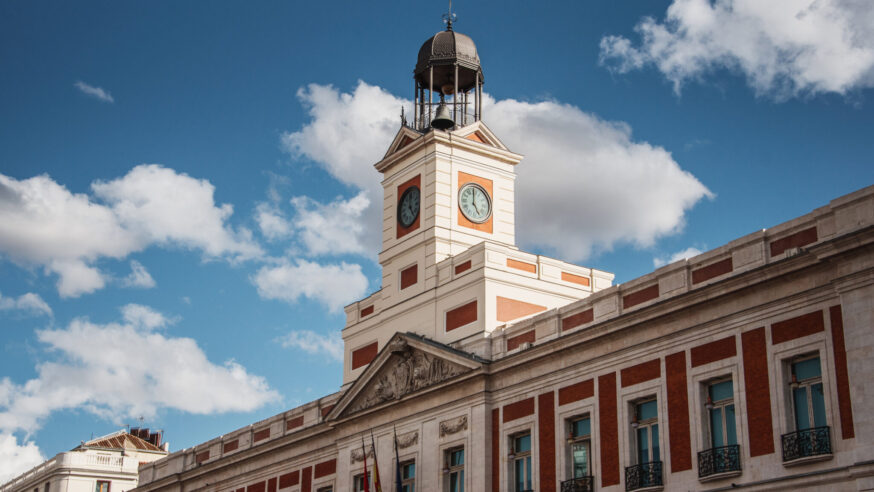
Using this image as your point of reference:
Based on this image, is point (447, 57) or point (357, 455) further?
point (447, 57)

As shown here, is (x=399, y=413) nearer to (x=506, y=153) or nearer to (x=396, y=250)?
(x=396, y=250)

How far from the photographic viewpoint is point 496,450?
35.8 m

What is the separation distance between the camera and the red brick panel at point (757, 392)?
89.6 ft

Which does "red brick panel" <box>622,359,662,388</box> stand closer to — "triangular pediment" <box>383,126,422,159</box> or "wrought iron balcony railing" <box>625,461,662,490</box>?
"wrought iron balcony railing" <box>625,461,662,490</box>

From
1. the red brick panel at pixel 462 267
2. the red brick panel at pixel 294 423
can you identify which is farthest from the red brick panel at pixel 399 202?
the red brick panel at pixel 294 423

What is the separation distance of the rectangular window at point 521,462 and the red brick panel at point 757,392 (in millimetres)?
8638

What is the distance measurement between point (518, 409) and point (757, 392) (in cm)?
920

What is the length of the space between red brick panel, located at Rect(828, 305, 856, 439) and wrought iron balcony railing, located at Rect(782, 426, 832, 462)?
0.51 metres

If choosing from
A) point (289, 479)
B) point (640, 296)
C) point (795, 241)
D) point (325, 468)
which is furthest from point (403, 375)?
point (795, 241)

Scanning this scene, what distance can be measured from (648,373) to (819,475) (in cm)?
623

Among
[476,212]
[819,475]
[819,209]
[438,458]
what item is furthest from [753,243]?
[476,212]

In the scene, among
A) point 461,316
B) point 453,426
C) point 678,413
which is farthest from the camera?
point 461,316

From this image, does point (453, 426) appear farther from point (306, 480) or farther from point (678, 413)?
point (306, 480)

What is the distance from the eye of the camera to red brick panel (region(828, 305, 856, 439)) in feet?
83.4
